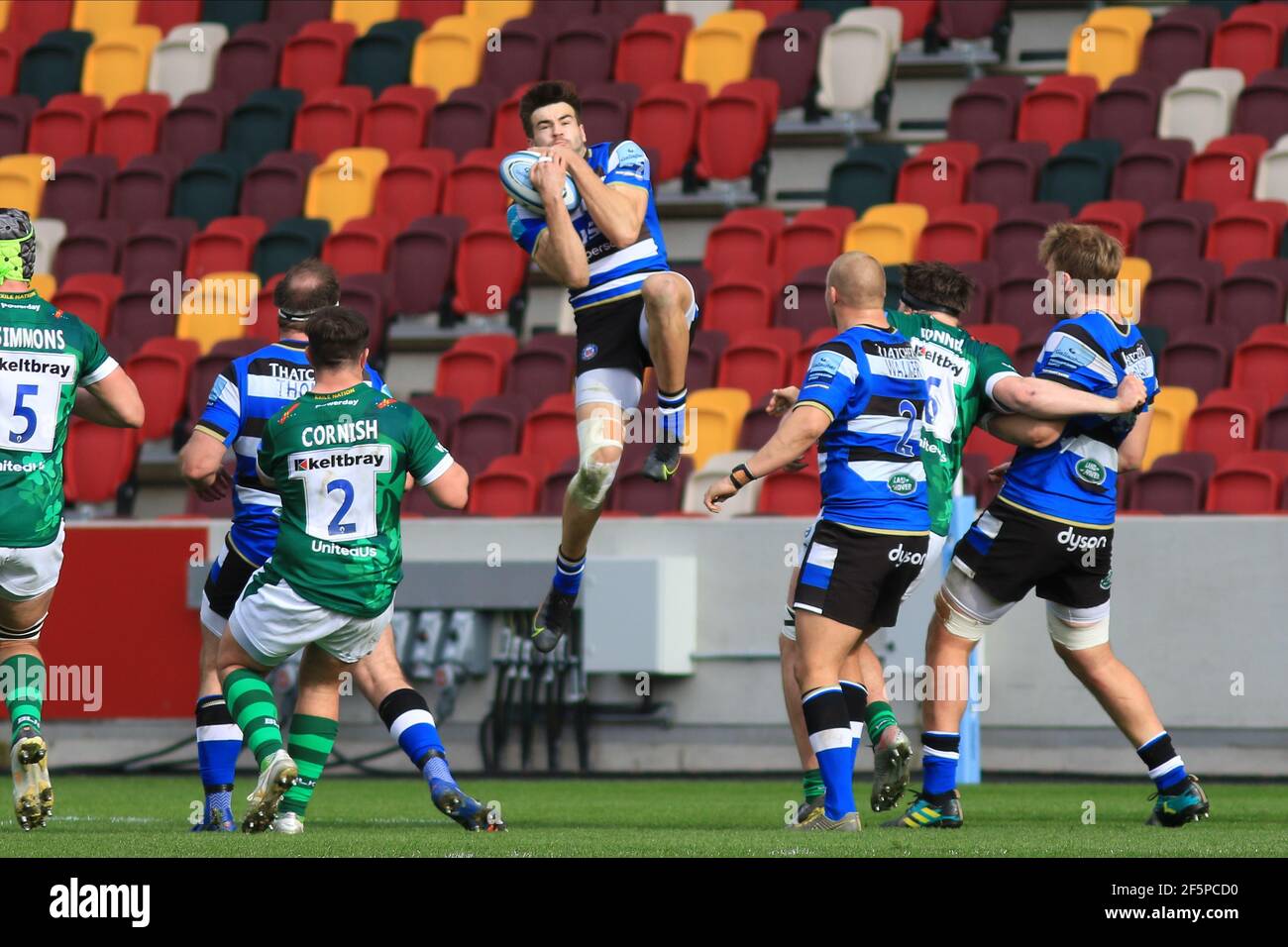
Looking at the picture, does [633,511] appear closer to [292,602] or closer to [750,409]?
[750,409]

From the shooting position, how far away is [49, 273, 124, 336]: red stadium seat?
1602 centimetres

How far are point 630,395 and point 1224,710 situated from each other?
17.4ft

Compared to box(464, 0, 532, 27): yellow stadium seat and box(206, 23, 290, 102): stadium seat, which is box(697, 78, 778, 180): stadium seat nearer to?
box(464, 0, 532, 27): yellow stadium seat

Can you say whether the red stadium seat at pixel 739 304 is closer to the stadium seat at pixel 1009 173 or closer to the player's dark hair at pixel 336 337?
the stadium seat at pixel 1009 173

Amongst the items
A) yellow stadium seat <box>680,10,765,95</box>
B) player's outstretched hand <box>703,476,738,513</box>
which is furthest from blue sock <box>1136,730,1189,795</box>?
yellow stadium seat <box>680,10,765,95</box>

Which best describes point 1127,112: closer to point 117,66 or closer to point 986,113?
point 986,113

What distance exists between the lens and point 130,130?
727 inches

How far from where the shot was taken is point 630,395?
7.89 meters

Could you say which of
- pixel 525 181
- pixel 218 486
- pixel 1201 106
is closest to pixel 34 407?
pixel 218 486

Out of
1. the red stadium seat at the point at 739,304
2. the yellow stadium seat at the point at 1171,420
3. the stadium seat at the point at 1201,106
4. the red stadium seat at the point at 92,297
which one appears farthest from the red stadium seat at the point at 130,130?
the yellow stadium seat at the point at 1171,420

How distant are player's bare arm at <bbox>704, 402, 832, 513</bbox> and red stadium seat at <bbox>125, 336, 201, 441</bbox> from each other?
29.4 feet

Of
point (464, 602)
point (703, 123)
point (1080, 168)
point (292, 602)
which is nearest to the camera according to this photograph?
point (292, 602)

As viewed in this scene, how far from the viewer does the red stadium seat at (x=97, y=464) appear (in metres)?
14.7

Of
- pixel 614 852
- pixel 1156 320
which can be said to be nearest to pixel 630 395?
pixel 614 852
